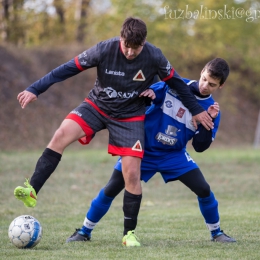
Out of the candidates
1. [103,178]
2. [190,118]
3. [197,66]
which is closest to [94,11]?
[197,66]

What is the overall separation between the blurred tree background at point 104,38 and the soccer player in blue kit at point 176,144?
13596mm

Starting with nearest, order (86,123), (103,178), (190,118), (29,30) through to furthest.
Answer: (86,123), (190,118), (103,178), (29,30)

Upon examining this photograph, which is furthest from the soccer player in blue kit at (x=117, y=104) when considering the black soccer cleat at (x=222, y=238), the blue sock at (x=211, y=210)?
the black soccer cleat at (x=222, y=238)

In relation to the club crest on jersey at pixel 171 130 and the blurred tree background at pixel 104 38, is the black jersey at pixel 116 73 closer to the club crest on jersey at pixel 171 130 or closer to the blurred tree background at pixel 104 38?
the club crest on jersey at pixel 171 130

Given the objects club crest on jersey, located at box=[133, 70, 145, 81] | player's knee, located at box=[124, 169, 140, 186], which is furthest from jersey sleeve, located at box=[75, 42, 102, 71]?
player's knee, located at box=[124, 169, 140, 186]

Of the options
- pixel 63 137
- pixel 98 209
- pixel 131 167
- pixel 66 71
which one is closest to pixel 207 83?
pixel 131 167

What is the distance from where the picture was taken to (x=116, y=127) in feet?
16.5

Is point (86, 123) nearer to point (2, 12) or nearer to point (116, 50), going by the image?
point (116, 50)

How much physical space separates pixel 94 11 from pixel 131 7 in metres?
4.52

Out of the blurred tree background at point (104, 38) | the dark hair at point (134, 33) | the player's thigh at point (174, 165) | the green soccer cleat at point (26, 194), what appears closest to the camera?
the green soccer cleat at point (26, 194)

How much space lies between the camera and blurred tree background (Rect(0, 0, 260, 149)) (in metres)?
20.3

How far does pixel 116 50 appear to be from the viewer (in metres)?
4.91

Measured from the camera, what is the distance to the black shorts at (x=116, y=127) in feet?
16.3

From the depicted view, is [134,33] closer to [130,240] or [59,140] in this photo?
[59,140]
